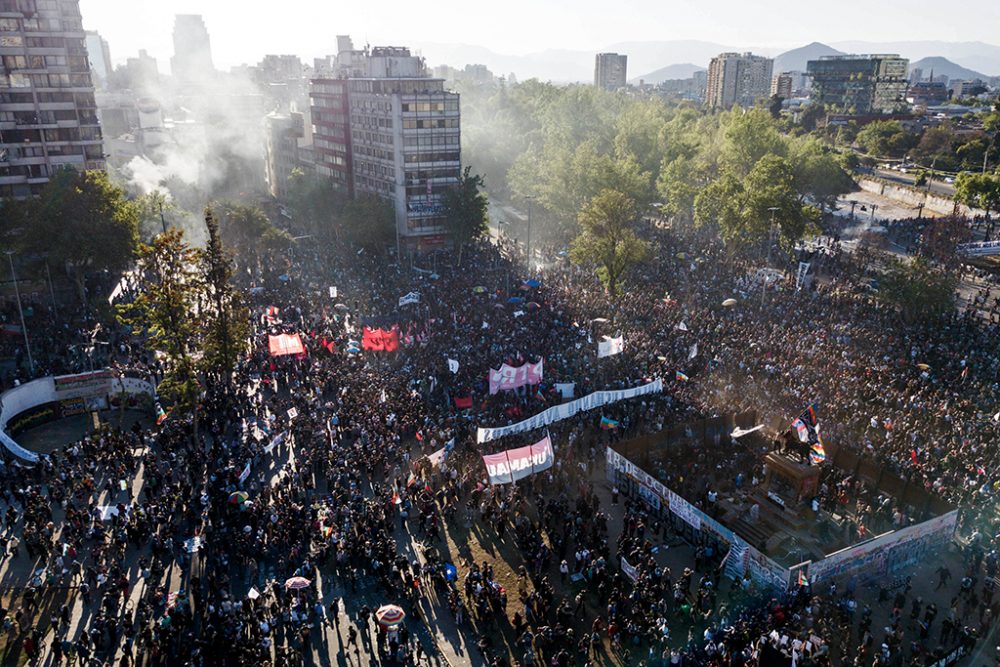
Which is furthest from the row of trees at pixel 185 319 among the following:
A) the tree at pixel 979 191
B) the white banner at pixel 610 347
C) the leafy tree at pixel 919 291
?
the tree at pixel 979 191

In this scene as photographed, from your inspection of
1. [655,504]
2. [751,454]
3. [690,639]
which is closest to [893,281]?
[751,454]

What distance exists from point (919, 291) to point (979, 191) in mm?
39991

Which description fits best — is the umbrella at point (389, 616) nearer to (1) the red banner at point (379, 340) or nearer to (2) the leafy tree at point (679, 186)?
(1) the red banner at point (379, 340)

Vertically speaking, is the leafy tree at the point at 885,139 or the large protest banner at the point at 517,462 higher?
the leafy tree at the point at 885,139

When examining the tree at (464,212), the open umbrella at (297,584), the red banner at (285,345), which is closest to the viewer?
the open umbrella at (297,584)

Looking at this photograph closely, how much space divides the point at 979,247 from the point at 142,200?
69307 millimetres

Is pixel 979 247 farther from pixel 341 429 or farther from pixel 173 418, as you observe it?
pixel 173 418

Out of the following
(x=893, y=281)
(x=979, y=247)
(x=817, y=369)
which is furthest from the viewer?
(x=979, y=247)

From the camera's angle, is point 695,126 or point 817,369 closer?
point 817,369

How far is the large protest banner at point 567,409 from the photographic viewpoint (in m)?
27.5

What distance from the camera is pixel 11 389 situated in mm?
32625

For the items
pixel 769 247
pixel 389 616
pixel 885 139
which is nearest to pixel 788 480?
pixel 389 616

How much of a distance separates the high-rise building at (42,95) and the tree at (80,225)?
6526mm

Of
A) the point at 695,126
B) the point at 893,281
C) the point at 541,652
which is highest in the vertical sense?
the point at 695,126
